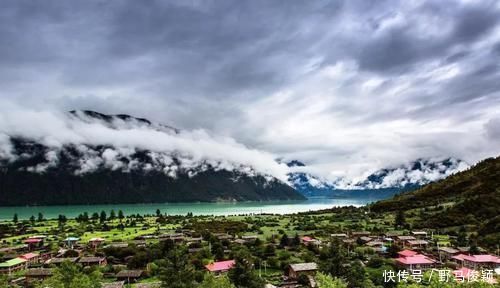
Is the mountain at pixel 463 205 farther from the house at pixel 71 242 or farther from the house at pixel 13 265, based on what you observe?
the house at pixel 13 265

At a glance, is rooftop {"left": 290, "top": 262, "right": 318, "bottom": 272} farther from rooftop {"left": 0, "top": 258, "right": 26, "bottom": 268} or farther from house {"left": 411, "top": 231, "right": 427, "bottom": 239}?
rooftop {"left": 0, "top": 258, "right": 26, "bottom": 268}

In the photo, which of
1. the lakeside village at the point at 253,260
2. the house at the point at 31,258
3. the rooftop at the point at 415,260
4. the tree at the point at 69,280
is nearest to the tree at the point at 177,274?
the lakeside village at the point at 253,260

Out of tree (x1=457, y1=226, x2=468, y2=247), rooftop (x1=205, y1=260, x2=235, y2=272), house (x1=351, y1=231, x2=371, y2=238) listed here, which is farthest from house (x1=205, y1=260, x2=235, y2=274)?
tree (x1=457, y1=226, x2=468, y2=247)

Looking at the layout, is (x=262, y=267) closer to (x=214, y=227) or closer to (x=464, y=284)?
(x=464, y=284)

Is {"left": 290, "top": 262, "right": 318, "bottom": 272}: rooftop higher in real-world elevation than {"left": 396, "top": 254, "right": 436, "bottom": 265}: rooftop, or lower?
lower

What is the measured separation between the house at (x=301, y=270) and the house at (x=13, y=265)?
4877 centimetres

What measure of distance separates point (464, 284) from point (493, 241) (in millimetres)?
56248

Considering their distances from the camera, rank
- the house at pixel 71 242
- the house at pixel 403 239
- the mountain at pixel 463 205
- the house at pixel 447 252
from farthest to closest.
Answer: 1. the house at pixel 71 242
2. the mountain at pixel 463 205
3. the house at pixel 403 239
4. the house at pixel 447 252

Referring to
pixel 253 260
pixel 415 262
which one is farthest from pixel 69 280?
pixel 415 262

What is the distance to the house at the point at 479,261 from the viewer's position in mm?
63406

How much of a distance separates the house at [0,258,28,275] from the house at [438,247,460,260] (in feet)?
248

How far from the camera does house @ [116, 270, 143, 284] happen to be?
64206 mm

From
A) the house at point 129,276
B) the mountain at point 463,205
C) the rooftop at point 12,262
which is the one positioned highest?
the mountain at point 463,205

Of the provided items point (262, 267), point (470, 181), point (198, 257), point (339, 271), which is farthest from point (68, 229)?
point (470, 181)
